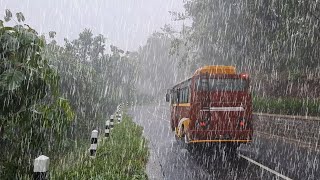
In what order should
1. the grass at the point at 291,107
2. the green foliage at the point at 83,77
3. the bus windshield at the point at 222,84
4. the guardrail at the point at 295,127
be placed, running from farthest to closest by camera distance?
the green foliage at the point at 83,77 < the grass at the point at 291,107 < the guardrail at the point at 295,127 < the bus windshield at the point at 222,84

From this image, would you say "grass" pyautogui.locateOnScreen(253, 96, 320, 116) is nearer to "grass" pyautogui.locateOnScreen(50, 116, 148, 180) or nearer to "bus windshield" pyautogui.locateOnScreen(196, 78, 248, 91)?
"bus windshield" pyautogui.locateOnScreen(196, 78, 248, 91)

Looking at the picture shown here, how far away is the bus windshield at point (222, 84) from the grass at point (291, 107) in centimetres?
548

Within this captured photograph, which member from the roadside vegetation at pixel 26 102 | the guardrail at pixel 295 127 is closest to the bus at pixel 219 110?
the guardrail at pixel 295 127

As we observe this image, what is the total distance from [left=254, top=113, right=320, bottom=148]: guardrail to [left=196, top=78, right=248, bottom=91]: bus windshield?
11.9ft

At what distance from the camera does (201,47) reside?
37.6 metres

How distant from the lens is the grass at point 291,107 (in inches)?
646

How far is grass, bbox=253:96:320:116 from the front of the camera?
53.8 ft

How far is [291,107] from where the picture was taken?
59.4ft

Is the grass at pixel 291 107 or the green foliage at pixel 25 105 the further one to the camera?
the grass at pixel 291 107

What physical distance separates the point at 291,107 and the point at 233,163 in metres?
8.68

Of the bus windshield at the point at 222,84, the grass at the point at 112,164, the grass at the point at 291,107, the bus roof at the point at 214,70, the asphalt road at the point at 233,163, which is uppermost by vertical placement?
the bus roof at the point at 214,70

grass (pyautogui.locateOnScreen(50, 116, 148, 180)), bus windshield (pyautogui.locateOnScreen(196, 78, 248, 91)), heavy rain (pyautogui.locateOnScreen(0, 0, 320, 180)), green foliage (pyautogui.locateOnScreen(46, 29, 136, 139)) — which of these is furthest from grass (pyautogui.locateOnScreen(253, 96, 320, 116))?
green foliage (pyautogui.locateOnScreen(46, 29, 136, 139))

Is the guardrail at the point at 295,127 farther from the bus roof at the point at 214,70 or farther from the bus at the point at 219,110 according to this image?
the bus roof at the point at 214,70

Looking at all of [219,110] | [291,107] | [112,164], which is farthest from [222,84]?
[291,107]
